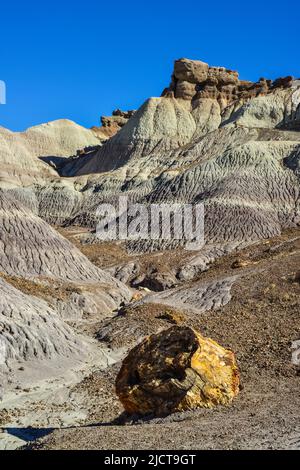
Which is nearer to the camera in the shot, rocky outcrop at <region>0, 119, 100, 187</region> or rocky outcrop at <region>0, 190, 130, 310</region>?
rocky outcrop at <region>0, 190, 130, 310</region>

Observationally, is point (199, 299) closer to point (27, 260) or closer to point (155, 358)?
point (27, 260)

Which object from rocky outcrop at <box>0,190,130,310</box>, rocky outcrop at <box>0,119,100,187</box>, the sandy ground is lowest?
the sandy ground

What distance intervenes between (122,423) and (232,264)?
23.4 m

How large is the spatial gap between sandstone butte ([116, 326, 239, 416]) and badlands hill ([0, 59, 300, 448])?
0.54 metres

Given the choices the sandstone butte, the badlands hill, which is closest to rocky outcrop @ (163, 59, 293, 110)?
the badlands hill

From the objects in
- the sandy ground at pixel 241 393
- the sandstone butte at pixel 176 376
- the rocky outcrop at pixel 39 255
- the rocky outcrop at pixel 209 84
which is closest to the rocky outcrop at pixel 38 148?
the rocky outcrop at pixel 209 84

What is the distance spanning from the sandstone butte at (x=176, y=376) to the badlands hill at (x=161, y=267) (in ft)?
1.78

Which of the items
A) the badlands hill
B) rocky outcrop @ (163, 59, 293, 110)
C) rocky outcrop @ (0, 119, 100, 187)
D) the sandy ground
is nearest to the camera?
the sandy ground

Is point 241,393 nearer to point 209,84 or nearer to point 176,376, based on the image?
point 176,376

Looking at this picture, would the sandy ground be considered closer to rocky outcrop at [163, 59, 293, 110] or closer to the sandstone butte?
the sandstone butte

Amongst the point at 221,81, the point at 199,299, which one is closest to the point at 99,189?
the point at 221,81

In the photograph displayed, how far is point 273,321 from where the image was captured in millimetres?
22344

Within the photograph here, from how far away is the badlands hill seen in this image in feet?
55.2

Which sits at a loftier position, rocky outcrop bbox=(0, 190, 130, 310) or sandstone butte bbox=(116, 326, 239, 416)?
rocky outcrop bbox=(0, 190, 130, 310)
